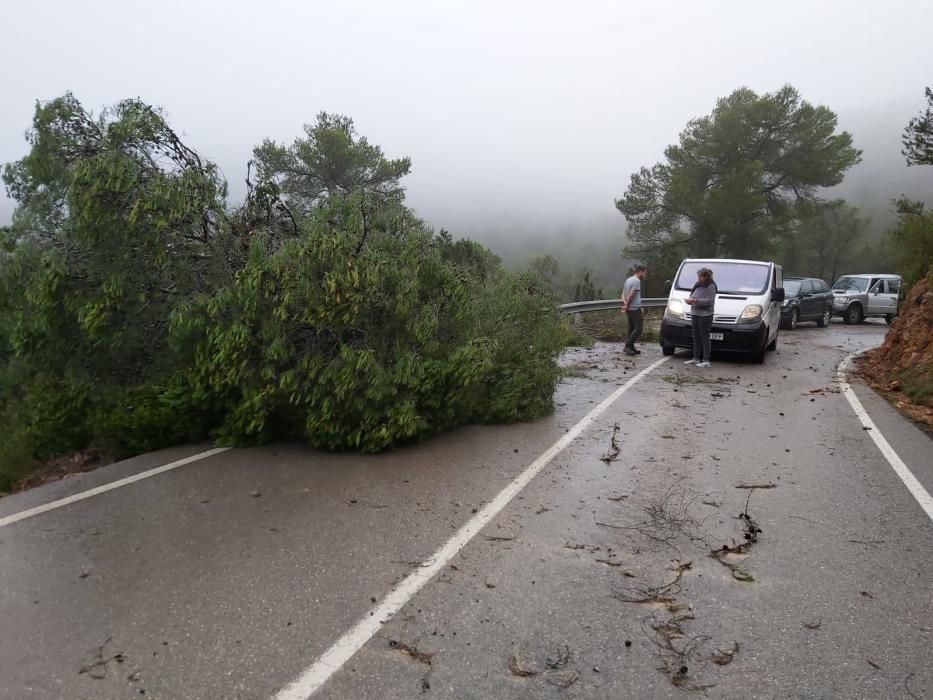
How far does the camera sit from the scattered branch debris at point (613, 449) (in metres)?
6.37

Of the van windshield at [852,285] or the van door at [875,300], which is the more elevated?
the van windshield at [852,285]

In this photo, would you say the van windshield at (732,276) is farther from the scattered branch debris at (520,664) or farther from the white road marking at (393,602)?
the scattered branch debris at (520,664)

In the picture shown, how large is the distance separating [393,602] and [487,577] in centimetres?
59

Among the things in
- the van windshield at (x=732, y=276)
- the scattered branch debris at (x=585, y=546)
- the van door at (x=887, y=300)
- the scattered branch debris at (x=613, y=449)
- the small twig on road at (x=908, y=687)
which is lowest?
the small twig on road at (x=908, y=687)

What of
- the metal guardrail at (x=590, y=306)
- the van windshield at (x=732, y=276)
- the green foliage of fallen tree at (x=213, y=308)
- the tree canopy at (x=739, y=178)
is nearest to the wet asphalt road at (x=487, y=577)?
the green foliage of fallen tree at (x=213, y=308)

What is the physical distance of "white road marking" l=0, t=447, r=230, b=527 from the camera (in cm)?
511

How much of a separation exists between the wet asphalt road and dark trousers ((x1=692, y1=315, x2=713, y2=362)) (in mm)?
5639

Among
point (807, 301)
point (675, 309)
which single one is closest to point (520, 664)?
point (675, 309)

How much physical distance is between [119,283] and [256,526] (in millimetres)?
3319

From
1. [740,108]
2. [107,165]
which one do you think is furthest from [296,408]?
[740,108]

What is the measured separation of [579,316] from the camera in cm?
1919

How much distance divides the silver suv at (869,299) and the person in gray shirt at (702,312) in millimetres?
17515

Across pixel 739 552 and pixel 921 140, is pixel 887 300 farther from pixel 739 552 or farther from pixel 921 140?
pixel 739 552

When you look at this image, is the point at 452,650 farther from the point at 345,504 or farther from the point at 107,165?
the point at 107,165
